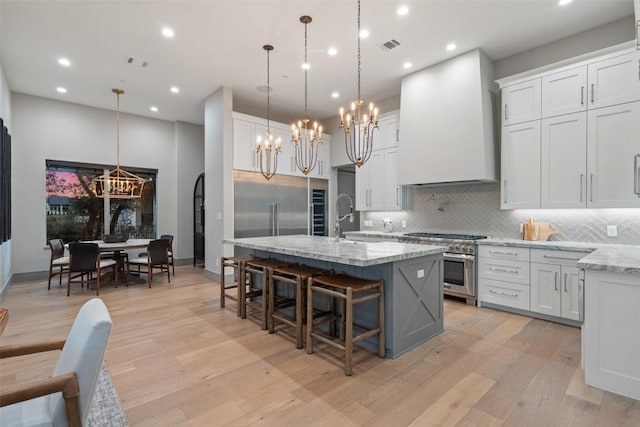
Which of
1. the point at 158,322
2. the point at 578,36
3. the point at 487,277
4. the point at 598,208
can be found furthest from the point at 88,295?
the point at 578,36

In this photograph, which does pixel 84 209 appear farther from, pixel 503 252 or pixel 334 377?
pixel 503 252

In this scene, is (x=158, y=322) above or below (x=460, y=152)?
below

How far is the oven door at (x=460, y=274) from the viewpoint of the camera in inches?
169

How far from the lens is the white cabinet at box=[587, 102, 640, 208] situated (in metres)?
3.36

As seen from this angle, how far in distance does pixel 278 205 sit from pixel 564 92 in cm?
477

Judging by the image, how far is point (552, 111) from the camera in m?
3.90

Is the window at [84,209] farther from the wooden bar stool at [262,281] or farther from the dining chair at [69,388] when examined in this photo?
the dining chair at [69,388]

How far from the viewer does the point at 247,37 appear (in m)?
4.07

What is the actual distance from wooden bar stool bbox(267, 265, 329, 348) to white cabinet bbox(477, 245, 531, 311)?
235 centimetres

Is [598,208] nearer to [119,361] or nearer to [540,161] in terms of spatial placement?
[540,161]

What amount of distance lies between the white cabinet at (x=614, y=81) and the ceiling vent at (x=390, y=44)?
223 centimetres

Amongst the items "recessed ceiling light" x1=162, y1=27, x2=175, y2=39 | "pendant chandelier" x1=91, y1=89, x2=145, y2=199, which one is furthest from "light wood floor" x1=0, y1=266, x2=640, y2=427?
"recessed ceiling light" x1=162, y1=27, x2=175, y2=39

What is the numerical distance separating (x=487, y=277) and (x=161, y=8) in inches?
199

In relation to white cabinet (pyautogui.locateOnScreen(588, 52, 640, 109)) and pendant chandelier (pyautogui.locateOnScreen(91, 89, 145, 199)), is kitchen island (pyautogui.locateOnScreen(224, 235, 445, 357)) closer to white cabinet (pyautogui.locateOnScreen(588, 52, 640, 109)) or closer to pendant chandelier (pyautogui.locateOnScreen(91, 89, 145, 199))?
white cabinet (pyautogui.locateOnScreen(588, 52, 640, 109))
